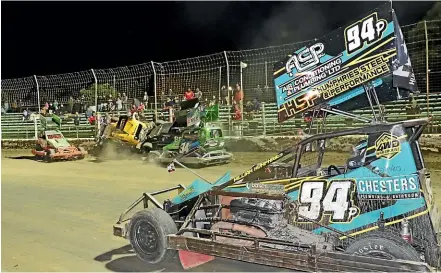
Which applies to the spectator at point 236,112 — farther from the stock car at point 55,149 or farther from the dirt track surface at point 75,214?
the stock car at point 55,149

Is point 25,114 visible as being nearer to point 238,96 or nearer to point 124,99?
point 124,99

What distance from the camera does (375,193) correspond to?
4051 mm

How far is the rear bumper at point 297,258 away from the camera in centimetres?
364

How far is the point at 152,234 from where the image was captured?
5.07 m

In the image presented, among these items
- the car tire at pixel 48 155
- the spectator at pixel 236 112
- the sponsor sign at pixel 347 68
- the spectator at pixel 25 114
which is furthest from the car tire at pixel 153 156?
the sponsor sign at pixel 347 68

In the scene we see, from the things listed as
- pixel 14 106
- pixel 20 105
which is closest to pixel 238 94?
pixel 20 105

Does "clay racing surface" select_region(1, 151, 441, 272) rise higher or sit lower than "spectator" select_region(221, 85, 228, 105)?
lower

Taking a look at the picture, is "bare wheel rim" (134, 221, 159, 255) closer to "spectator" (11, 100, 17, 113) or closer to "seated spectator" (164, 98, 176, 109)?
"seated spectator" (164, 98, 176, 109)

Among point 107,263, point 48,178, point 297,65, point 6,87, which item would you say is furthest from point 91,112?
point 297,65

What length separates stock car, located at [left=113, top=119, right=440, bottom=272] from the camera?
3.90 m

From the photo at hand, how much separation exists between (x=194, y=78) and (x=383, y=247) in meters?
11.3

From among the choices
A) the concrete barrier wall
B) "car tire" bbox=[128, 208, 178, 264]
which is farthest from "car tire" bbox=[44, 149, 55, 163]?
"car tire" bbox=[128, 208, 178, 264]

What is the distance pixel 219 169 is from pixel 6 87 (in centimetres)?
1251

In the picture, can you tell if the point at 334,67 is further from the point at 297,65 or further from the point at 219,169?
→ the point at 219,169
